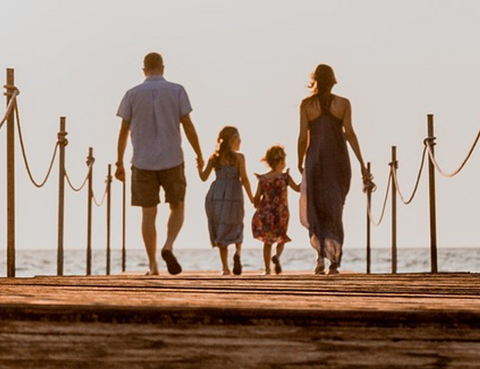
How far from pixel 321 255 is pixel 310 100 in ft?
3.99

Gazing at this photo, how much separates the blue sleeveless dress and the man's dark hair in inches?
90.1

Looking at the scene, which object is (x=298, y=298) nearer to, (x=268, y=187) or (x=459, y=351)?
(x=459, y=351)

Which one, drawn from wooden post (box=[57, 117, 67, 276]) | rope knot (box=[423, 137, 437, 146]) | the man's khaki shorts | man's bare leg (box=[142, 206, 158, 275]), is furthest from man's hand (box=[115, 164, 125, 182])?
rope knot (box=[423, 137, 437, 146])

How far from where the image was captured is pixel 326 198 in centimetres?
939

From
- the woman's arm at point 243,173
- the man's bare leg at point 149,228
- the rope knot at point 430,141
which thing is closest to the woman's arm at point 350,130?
the man's bare leg at point 149,228

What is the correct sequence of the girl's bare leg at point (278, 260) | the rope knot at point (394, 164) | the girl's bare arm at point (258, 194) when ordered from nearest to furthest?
the girl's bare leg at point (278, 260)
the girl's bare arm at point (258, 194)
the rope knot at point (394, 164)

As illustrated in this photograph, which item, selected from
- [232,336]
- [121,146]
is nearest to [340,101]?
[121,146]

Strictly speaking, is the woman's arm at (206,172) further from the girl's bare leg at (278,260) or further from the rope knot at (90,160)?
the rope knot at (90,160)

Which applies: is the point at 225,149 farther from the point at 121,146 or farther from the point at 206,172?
the point at 121,146

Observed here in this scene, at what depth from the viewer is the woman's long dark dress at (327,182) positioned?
921cm

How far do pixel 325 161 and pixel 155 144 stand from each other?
1.36 m

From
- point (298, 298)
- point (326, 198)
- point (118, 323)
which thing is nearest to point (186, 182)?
point (326, 198)

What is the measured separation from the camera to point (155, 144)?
29.5 feet

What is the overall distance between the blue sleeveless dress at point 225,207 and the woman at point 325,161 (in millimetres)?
1732
